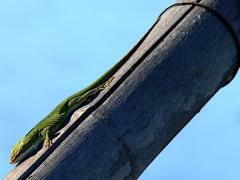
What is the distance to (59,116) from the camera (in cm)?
354

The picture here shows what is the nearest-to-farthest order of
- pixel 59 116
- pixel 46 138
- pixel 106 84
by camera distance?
pixel 46 138 → pixel 106 84 → pixel 59 116

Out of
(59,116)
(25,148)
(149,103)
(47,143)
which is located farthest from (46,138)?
(149,103)

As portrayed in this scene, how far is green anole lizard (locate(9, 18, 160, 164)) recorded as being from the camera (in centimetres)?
338

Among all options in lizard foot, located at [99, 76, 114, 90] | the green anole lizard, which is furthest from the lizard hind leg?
lizard foot, located at [99, 76, 114, 90]

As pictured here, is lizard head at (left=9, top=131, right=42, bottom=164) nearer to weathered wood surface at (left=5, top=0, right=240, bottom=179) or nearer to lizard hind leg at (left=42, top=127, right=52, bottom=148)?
lizard hind leg at (left=42, top=127, right=52, bottom=148)

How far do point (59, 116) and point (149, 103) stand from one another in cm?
74

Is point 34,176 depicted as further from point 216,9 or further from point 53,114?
point 216,9

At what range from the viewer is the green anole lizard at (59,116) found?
338 centimetres

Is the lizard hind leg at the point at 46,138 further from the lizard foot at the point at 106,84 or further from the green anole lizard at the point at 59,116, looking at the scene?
the lizard foot at the point at 106,84

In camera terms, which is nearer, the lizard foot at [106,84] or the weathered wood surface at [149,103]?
the weathered wood surface at [149,103]

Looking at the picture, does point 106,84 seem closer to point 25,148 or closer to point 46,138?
point 46,138

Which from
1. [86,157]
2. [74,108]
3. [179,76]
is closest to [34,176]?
[86,157]

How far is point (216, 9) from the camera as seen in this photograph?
3.31 m

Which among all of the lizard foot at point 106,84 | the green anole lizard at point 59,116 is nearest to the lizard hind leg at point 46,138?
the green anole lizard at point 59,116
